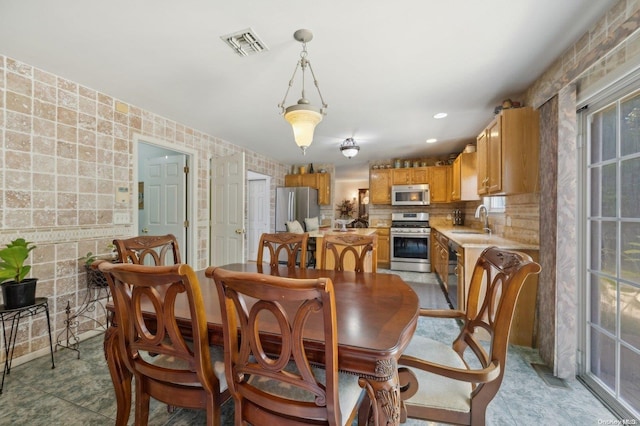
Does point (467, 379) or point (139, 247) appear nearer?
point (467, 379)

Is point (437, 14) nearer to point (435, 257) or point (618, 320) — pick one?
point (618, 320)

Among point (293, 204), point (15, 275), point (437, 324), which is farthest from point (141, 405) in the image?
point (293, 204)

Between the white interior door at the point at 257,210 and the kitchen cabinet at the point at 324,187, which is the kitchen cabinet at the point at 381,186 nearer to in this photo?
the kitchen cabinet at the point at 324,187

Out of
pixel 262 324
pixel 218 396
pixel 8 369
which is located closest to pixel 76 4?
pixel 262 324

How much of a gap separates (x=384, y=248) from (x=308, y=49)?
4.36m

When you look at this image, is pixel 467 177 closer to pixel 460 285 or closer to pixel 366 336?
pixel 460 285

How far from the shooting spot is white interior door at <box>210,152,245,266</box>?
3557 mm

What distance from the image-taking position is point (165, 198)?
12.3ft

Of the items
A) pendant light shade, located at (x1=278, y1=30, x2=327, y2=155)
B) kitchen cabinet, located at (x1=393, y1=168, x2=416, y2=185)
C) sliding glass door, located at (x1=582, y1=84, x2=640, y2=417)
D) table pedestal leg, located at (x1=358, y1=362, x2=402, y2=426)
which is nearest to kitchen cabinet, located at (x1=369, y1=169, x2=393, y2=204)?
A: kitchen cabinet, located at (x1=393, y1=168, x2=416, y2=185)

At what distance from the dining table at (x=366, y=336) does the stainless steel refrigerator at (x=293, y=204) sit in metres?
4.30

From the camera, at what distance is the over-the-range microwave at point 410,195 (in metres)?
5.20

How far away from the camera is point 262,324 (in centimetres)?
105

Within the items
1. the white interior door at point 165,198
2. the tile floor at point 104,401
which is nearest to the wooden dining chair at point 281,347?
the tile floor at point 104,401

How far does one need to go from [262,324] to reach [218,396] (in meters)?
0.36
